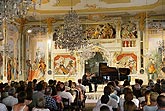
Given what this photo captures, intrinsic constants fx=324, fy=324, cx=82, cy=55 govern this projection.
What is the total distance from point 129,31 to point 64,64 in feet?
16.2

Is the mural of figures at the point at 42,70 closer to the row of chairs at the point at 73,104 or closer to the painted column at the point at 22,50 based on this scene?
the painted column at the point at 22,50

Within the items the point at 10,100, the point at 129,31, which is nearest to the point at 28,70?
the point at 129,31

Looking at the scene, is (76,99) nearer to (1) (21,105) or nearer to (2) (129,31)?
(1) (21,105)

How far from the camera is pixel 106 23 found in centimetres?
2202

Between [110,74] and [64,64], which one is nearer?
[110,74]

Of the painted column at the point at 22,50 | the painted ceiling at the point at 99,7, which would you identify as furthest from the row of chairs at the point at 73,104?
the painted column at the point at 22,50

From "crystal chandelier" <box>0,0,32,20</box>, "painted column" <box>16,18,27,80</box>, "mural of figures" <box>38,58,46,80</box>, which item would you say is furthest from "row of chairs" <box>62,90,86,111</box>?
"painted column" <box>16,18,27,80</box>

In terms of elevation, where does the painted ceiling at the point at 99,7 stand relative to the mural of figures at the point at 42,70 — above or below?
above

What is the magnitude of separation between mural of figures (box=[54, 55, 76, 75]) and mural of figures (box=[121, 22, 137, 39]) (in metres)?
3.78

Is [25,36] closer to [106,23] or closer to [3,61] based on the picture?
[3,61]

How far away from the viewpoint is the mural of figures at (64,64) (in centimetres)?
2214

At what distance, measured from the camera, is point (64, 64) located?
877 inches

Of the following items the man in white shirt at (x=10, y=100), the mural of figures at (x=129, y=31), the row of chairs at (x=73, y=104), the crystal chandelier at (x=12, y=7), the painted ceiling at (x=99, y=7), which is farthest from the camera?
the mural of figures at (x=129, y=31)

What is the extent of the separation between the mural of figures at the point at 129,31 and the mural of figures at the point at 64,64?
3.78 meters
